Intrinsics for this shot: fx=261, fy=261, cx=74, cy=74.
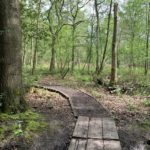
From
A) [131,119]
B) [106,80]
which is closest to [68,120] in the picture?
[131,119]

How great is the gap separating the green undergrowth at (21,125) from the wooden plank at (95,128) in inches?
49.9

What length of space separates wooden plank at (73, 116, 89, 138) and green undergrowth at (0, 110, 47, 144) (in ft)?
3.05

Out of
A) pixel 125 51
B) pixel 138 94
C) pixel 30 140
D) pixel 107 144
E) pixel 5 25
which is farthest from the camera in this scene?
pixel 125 51

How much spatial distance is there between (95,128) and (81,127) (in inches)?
13.9

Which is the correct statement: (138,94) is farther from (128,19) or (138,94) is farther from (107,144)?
(128,19)

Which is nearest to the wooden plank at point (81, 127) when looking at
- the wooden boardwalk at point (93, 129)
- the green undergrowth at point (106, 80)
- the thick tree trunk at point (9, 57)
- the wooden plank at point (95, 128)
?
the wooden boardwalk at point (93, 129)

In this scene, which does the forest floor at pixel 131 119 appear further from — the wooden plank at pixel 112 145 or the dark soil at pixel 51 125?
the dark soil at pixel 51 125

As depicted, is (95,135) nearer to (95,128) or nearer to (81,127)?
(95,128)

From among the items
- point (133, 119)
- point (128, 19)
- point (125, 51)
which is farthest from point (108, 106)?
point (128, 19)

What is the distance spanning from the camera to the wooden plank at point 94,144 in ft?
16.7

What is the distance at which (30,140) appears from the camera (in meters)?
5.83

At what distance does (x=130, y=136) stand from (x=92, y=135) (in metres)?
1.21

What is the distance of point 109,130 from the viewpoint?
631 cm

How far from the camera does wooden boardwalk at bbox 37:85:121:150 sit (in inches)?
207
